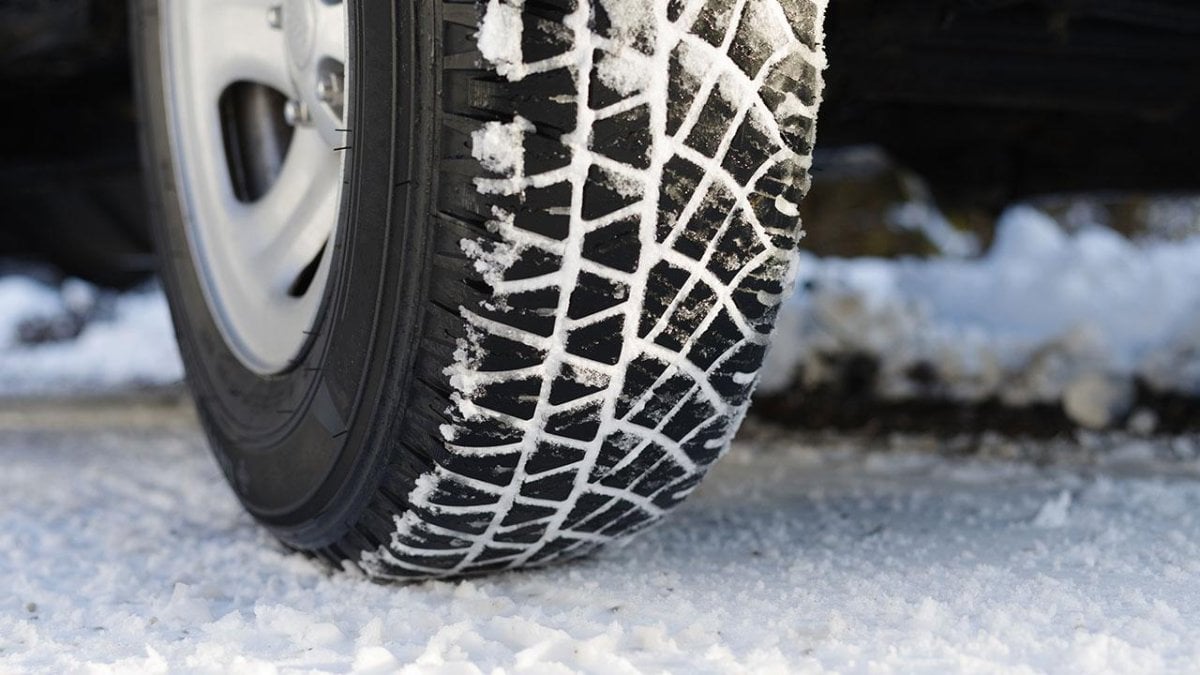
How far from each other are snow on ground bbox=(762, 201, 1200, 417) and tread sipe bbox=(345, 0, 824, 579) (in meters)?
1.58

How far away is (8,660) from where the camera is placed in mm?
974

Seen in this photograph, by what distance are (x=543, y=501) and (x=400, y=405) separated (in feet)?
0.54

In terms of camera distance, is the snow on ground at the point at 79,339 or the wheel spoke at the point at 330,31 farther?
the snow on ground at the point at 79,339

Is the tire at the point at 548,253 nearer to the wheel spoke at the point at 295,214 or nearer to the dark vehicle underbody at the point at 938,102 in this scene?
the wheel spoke at the point at 295,214

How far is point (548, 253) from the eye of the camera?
0.95 m

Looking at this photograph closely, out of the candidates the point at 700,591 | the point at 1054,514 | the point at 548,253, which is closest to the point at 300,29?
the point at 548,253

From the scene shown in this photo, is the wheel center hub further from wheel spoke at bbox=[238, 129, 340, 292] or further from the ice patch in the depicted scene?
the ice patch

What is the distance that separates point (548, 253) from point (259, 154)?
0.84 m

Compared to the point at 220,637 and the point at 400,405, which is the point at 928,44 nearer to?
the point at 400,405

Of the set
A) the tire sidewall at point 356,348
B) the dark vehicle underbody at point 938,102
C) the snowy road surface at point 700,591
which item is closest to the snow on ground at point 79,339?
the dark vehicle underbody at point 938,102

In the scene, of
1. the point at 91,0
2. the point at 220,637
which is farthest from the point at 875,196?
the point at 220,637

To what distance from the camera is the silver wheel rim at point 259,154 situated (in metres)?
1.31

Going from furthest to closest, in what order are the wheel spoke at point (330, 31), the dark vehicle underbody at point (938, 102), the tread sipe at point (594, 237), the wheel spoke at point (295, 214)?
the dark vehicle underbody at point (938, 102), the wheel spoke at point (295, 214), the wheel spoke at point (330, 31), the tread sipe at point (594, 237)

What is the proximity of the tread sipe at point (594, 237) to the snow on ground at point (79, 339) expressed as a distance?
2.51 metres
